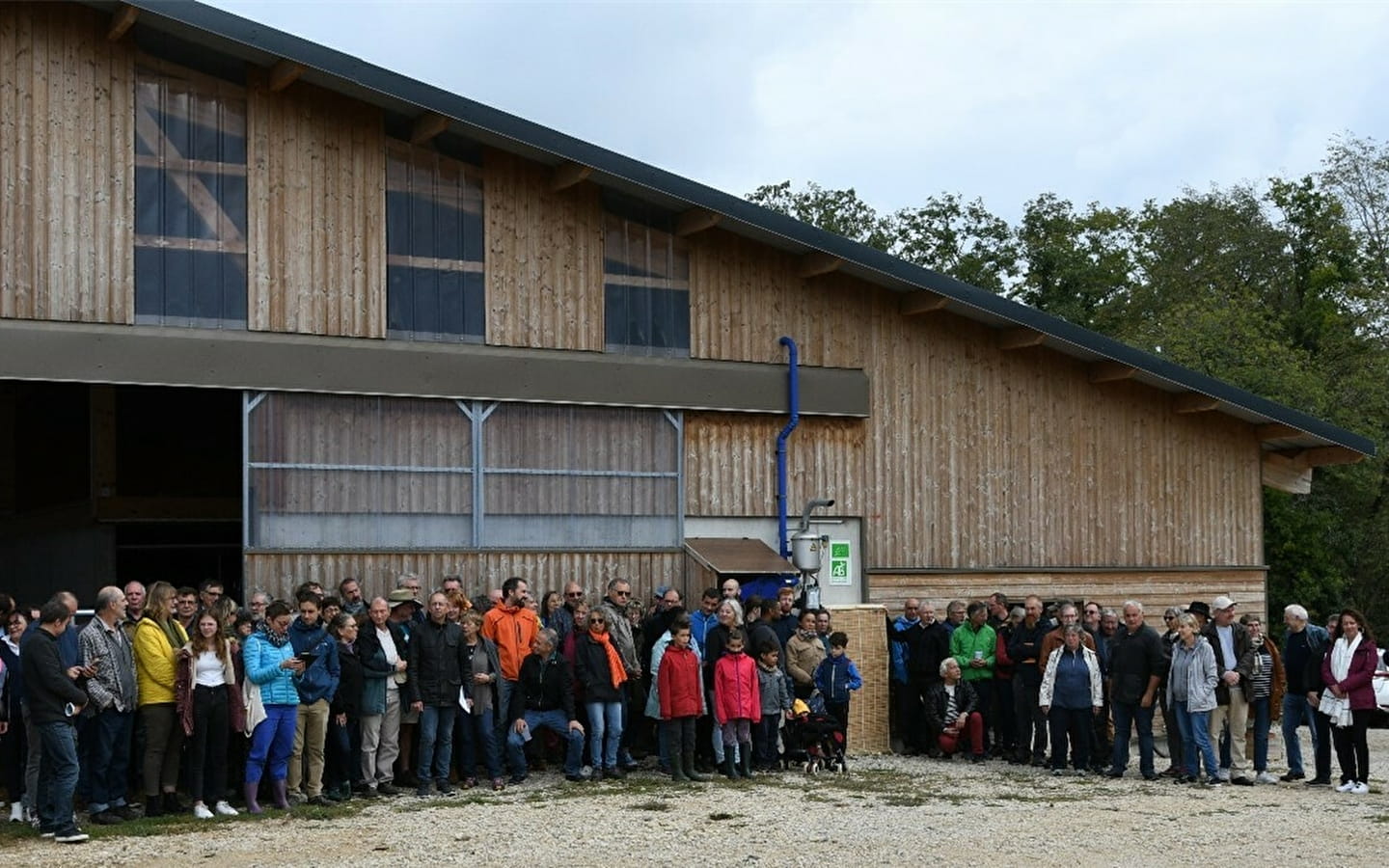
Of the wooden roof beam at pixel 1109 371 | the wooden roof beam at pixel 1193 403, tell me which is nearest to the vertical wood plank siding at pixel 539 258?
the wooden roof beam at pixel 1109 371

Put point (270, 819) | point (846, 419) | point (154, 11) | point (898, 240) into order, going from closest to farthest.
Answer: point (270, 819), point (154, 11), point (846, 419), point (898, 240)

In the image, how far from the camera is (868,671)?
1650 centimetres

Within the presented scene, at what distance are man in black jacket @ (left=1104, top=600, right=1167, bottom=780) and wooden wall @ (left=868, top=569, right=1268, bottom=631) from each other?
10.9 feet

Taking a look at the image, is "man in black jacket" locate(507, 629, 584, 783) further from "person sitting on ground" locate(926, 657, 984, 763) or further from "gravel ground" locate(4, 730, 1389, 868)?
"person sitting on ground" locate(926, 657, 984, 763)

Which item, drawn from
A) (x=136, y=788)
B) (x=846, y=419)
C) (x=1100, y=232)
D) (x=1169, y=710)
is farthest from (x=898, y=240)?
(x=136, y=788)

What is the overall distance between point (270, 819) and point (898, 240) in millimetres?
35969

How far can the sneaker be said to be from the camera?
10.6 m

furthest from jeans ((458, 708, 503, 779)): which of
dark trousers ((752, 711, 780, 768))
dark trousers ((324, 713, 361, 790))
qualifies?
dark trousers ((752, 711, 780, 768))

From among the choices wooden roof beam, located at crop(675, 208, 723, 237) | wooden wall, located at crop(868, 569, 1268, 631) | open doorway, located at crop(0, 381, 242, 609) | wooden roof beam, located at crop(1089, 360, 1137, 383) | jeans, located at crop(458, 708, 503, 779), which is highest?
Answer: wooden roof beam, located at crop(675, 208, 723, 237)

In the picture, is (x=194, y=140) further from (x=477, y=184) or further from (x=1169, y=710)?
(x=1169, y=710)

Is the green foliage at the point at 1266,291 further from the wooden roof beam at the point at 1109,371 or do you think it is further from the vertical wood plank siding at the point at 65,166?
the vertical wood plank siding at the point at 65,166

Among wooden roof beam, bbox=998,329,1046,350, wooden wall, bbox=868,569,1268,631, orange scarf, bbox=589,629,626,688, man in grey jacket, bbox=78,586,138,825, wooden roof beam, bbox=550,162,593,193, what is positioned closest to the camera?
man in grey jacket, bbox=78,586,138,825

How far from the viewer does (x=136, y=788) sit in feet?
40.8

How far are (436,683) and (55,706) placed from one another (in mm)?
3238
